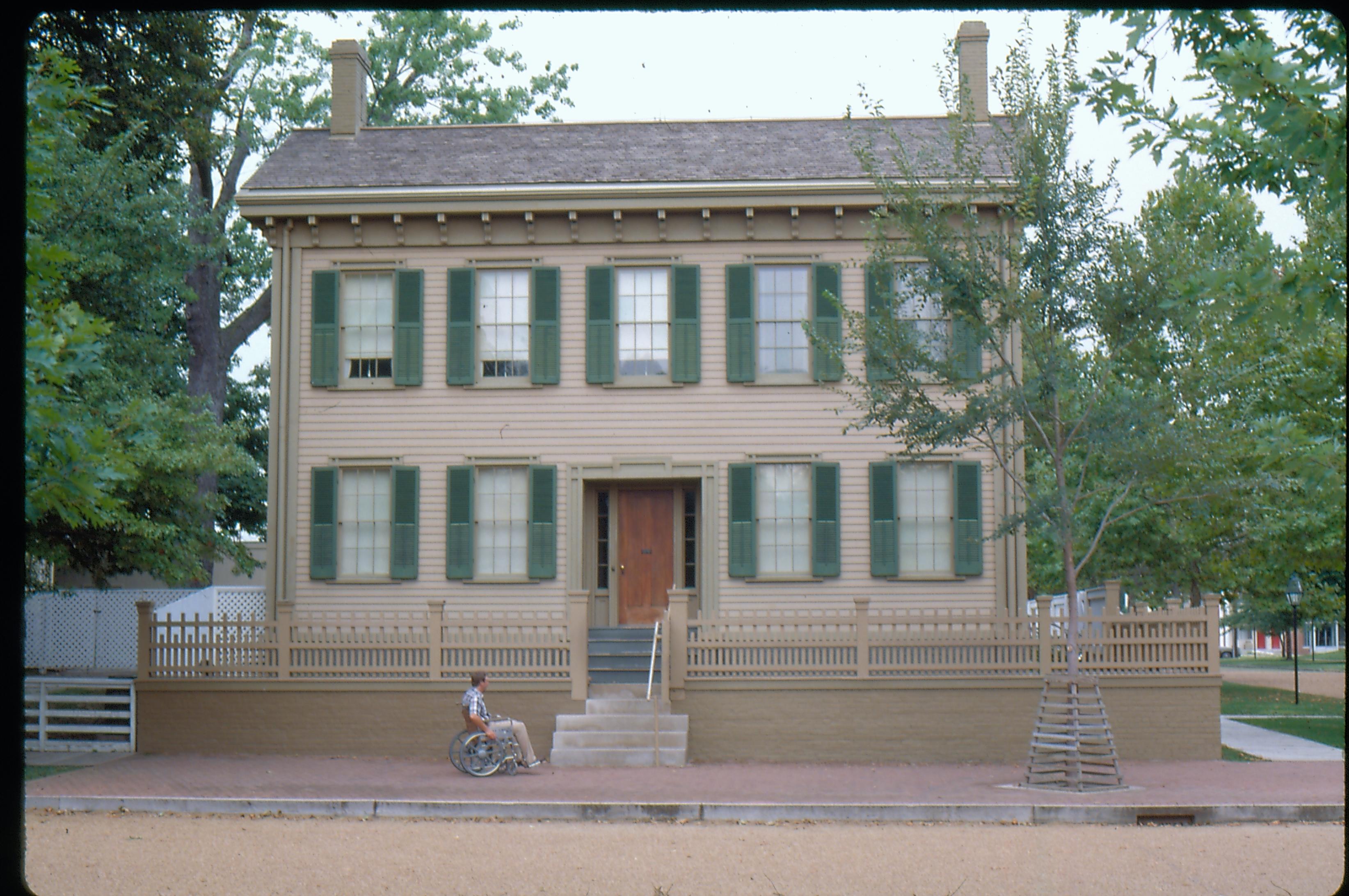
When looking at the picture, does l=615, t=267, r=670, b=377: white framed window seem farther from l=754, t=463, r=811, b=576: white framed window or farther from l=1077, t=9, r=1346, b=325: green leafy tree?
l=1077, t=9, r=1346, b=325: green leafy tree

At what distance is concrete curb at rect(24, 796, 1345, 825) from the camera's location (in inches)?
462

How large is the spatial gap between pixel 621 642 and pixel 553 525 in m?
1.94

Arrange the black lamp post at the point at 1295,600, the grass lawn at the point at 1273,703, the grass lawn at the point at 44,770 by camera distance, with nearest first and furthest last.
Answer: the grass lawn at the point at 44,770 → the grass lawn at the point at 1273,703 → the black lamp post at the point at 1295,600

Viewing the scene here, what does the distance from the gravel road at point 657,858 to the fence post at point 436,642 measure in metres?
4.70

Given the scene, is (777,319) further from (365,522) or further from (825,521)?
(365,522)

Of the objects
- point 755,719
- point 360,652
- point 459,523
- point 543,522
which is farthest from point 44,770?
point 755,719

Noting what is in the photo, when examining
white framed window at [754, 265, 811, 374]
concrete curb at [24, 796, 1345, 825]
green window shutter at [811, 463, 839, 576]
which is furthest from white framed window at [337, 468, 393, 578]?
concrete curb at [24, 796, 1345, 825]

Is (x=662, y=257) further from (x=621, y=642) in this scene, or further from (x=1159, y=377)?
(x=1159, y=377)

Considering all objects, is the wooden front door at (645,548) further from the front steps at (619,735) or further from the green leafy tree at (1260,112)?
the green leafy tree at (1260,112)

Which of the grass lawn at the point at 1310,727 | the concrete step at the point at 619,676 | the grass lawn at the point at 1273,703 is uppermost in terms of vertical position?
the concrete step at the point at 619,676

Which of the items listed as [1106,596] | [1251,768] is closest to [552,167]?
[1106,596]

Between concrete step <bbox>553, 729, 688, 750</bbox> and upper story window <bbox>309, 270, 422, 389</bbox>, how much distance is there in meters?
5.92

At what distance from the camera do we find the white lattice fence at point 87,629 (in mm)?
24922

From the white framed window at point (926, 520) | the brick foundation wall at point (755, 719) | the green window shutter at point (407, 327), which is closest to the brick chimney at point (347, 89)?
the green window shutter at point (407, 327)
